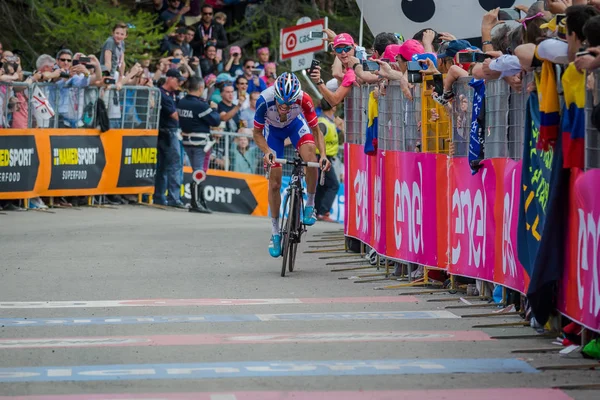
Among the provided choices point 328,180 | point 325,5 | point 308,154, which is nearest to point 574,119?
point 308,154

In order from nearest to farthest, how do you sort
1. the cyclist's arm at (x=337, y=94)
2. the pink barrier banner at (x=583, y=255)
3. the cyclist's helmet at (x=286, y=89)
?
the pink barrier banner at (x=583, y=255)
the cyclist's helmet at (x=286, y=89)
the cyclist's arm at (x=337, y=94)

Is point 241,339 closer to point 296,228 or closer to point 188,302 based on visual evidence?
point 188,302

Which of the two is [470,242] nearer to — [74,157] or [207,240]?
[207,240]

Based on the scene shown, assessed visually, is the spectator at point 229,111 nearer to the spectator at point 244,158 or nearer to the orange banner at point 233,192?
the spectator at point 244,158

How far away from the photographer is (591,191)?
7.96 meters

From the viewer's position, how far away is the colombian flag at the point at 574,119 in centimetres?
819

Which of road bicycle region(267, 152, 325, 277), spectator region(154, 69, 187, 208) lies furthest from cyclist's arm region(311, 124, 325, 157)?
spectator region(154, 69, 187, 208)

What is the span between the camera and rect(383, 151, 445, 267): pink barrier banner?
12.3 m

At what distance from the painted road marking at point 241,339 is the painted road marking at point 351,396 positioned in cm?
182

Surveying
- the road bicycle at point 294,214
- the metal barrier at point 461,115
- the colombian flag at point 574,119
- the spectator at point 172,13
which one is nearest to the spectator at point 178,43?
the spectator at point 172,13

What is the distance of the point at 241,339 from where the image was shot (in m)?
9.21

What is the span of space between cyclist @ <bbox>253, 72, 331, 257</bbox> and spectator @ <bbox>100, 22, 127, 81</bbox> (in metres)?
8.24

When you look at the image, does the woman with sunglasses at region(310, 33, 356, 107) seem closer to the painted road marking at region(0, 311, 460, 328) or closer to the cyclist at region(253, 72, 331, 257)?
the cyclist at region(253, 72, 331, 257)

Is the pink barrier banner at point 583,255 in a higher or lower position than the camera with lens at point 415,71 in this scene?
lower
